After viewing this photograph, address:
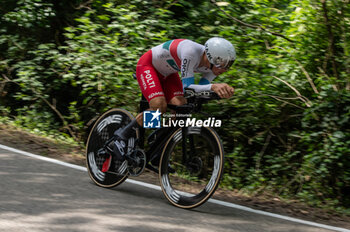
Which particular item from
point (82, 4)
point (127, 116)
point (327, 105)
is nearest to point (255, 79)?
point (327, 105)

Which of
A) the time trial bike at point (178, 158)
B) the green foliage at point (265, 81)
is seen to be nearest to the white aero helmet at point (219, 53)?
the time trial bike at point (178, 158)

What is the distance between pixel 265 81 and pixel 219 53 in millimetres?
3422

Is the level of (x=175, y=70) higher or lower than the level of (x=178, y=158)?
higher

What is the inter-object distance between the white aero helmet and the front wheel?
736mm

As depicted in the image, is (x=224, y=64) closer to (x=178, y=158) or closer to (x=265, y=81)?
(x=178, y=158)

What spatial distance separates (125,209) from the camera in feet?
16.2

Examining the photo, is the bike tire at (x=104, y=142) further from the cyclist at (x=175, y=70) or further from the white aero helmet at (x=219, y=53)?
the white aero helmet at (x=219, y=53)

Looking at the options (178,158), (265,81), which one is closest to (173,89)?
(178,158)

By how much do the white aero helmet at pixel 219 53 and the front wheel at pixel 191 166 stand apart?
736mm

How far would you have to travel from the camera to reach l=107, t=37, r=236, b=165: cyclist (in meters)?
4.97

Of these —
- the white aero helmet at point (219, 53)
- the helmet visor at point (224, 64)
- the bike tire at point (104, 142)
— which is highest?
the white aero helmet at point (219, 53)

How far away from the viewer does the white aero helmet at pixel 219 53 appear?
494cm

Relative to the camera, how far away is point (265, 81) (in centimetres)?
817

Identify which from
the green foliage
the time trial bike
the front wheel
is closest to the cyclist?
the time trial bike
